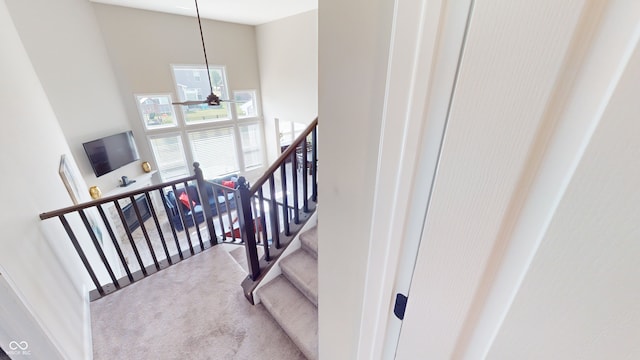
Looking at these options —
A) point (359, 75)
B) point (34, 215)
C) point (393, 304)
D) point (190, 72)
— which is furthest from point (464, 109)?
point (190, 72)

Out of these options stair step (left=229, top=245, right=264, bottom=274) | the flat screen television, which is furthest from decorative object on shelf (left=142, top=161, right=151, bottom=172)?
stair step (left=229, top=245, right=264, bottom=274)

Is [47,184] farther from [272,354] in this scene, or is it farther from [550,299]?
[550,299]

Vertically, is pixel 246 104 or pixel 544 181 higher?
pixel 544 181

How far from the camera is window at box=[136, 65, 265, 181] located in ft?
19.1

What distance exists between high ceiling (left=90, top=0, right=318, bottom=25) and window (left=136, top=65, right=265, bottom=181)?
120 cm

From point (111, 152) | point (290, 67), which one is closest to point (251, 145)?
point (290, 67)

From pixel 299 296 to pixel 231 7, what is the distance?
5.38 meters

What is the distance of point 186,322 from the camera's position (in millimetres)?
1858

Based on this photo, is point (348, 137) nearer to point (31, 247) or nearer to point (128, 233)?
point (31, 247)

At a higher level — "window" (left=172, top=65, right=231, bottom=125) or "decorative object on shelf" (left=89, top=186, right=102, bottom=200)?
"window" (left=172, top=65, right=231, bottom=125)

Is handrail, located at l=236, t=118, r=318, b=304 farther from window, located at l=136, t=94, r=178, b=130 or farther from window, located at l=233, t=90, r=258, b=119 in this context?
window, located at l=233, t=90, r=258, b=119

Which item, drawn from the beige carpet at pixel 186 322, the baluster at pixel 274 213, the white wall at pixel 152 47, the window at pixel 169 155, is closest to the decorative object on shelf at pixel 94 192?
the white wall at pixel 152 47

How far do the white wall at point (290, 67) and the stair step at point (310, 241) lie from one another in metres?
4.22

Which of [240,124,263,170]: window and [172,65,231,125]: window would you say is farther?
[240,124,263,170]: window
